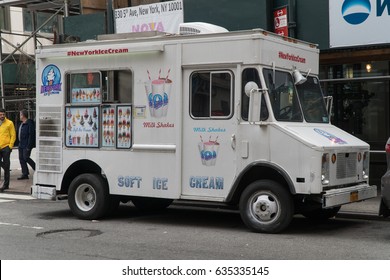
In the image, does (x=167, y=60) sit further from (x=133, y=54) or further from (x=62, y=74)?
(x=62, y=74)

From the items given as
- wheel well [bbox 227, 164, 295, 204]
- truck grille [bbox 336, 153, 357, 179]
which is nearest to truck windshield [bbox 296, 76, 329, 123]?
truck grille [bbox 336, 153, 357, 179]

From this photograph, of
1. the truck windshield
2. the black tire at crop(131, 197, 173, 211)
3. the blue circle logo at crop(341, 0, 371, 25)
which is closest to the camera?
the truck windshield

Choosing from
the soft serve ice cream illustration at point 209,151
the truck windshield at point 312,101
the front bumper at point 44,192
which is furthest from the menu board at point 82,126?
the truck windshield at point 312,101

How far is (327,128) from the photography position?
30.3 feet

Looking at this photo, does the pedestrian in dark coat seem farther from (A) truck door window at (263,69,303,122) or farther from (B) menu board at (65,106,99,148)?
(A) truck door window at (263,69,303,122)

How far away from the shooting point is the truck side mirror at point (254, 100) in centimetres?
835

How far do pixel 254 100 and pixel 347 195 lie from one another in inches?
76.9

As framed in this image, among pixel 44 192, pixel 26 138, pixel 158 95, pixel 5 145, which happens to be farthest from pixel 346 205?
pixel 26 138

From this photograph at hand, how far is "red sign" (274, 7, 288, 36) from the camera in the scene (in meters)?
13.1

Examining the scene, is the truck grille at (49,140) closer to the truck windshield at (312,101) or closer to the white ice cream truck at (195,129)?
the white ice cream truck at (195,129)

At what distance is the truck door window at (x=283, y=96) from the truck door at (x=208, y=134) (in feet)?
1.90

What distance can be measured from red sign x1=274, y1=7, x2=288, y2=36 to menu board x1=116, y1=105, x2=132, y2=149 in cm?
505

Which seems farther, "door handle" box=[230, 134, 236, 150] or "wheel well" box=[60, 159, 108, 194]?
"wheel well" box=[60, 159, 108, 194]

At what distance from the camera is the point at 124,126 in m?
9.52
